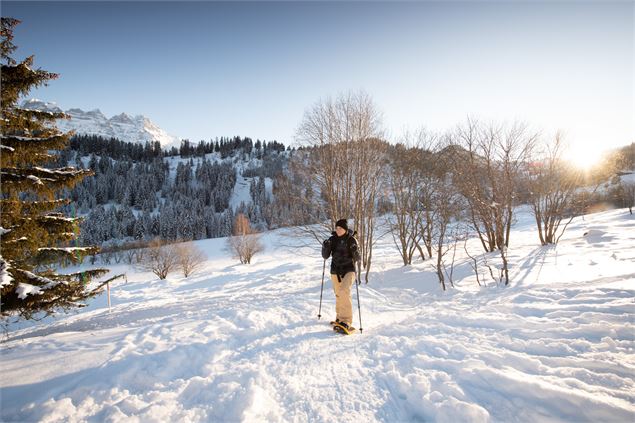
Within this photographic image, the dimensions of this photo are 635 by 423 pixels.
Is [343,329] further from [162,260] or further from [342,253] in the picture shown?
[162,260]

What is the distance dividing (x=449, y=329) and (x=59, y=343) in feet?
22.2

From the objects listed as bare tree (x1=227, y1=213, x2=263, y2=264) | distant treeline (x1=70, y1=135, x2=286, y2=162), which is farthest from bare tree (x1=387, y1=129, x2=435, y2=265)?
distant treeline (x1=70, y1=135, x2=286, y2=162)

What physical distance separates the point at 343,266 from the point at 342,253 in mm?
276

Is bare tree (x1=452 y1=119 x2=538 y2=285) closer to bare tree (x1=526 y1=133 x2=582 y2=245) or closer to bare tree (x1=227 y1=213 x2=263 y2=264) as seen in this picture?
bare tree (x1=526 y1=133 x2=582 y2=245)

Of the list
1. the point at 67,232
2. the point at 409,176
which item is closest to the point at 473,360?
the point at 67,232

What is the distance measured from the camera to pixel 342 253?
5.41 m

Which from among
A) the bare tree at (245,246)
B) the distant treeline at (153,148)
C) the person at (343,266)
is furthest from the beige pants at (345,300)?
the distant treeline at (153,148)

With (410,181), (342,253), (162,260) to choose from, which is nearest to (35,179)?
(342,253)

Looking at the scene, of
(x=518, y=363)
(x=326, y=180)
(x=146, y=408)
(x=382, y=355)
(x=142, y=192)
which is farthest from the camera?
(x=142, y=192)

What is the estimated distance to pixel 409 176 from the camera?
46.3 feet

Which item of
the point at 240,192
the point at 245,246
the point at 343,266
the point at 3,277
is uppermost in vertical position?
the point at 240,192

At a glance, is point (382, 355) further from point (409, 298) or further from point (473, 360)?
point (409, 298)

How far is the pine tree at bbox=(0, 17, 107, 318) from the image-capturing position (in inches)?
208

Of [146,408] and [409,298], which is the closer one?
[146,408]
